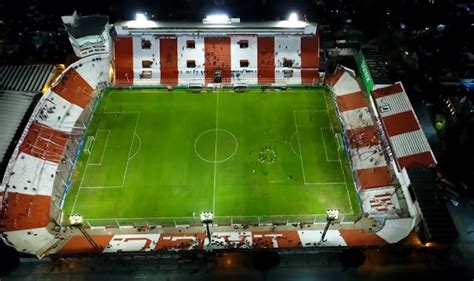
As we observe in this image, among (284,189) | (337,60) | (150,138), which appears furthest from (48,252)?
(337,60)

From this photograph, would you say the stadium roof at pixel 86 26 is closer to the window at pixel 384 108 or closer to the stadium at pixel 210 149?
the stadium at pixel 210 149

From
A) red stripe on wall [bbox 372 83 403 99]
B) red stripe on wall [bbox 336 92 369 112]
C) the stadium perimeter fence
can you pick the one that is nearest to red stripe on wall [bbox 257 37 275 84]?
red stripe on wall [bbox 336 92 369 112]

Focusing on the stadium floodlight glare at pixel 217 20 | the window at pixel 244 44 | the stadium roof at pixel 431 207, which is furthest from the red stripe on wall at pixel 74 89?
the stadium roof at pixel 431 207

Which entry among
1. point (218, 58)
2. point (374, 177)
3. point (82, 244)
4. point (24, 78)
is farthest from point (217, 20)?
point (82, 244)

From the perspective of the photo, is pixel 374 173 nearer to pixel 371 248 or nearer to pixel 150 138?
pixel 371 248

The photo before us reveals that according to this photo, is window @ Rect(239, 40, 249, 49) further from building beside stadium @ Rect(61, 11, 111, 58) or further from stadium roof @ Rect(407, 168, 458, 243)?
stadium roof @ Rect(407, 168, 458, 243)

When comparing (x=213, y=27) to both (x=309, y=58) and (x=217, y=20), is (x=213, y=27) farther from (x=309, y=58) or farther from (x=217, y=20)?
(x=309, y=58)
